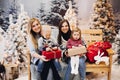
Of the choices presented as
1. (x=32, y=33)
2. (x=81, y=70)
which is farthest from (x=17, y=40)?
(x=81, y=70)

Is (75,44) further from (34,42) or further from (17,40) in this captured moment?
(17,40)

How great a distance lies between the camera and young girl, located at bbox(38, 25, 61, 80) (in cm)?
344

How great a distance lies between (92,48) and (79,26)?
38cm

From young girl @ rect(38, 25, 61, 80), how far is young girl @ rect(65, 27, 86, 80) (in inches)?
6.5

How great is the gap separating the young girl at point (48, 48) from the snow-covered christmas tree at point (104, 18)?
0.60 meters

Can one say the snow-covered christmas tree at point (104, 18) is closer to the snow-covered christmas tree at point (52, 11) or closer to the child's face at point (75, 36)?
the child's face at point (75, 36)

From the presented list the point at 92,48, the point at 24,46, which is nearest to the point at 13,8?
the point at 24,46

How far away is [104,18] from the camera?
3.67 m

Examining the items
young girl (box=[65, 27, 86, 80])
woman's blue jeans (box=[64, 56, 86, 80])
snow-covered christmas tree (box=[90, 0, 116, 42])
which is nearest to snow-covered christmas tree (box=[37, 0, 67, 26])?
young girl (box=[65, 27, 86, 80])

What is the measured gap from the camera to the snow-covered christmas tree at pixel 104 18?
12.0ft

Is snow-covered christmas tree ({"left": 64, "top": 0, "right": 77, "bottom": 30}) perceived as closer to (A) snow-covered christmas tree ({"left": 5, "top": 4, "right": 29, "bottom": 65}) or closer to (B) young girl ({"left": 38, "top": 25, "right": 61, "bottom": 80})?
(B) young girl ({"left": 38, "top": 25, "right": 61, "bottom": 80})

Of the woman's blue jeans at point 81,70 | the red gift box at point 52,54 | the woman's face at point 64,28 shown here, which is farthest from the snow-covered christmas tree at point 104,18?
the red gift box at point 52,54

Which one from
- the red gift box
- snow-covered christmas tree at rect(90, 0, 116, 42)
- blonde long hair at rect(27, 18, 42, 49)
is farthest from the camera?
snow-covered christmas tree at rect(90, 0, 116, 42)

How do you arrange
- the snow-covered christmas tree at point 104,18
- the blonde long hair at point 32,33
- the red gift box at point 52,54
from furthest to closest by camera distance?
the snow-covered christmas tree at point 104,18, the blonde long hair at point 32,33, the red gift box at point 52,54
